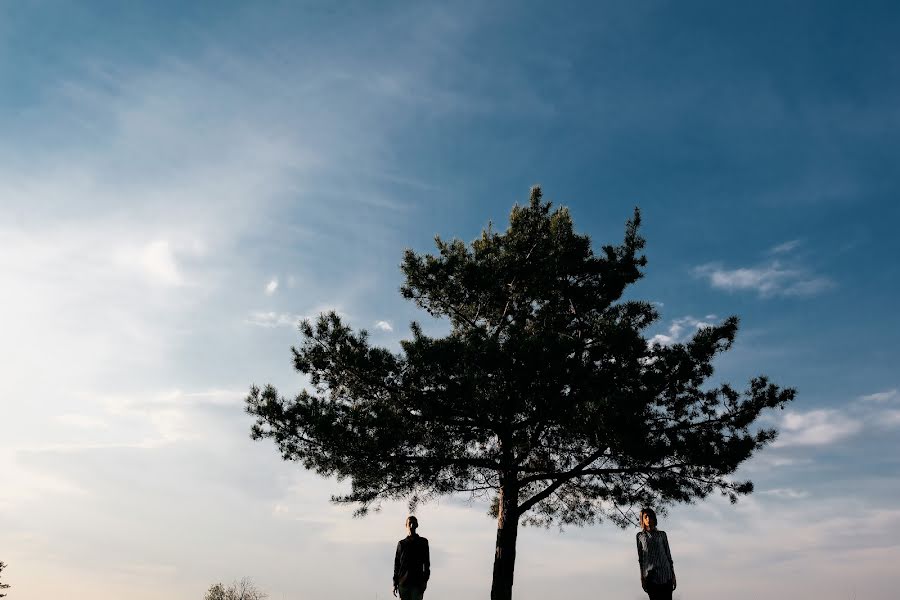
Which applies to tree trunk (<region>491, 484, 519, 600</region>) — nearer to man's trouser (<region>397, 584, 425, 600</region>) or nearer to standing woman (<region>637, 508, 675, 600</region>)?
man's trouser (<region>397, 584, 425, 600</region>)

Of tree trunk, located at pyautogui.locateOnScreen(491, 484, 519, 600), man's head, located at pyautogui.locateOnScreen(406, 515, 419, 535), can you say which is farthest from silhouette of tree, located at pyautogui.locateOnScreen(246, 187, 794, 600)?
man's head, located at pyautogui.locateOnScreen(406, 515, 419, 535)

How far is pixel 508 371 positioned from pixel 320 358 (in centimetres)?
454

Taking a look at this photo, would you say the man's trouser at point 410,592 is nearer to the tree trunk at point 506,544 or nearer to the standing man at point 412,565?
the standing man at point 412,565

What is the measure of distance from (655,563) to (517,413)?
279 inches

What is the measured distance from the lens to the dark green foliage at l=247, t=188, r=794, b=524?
15.0m

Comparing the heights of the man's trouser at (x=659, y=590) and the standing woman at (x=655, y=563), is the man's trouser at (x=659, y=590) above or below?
below

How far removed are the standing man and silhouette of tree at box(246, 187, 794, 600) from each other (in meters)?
4.44

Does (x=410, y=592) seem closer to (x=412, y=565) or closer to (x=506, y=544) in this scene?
(x=412, y=565)

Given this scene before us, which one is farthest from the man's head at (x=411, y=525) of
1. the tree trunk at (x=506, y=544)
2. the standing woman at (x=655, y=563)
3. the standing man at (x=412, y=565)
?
the tree trunk at (x=506, y=544)

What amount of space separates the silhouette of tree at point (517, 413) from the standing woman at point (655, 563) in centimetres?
468

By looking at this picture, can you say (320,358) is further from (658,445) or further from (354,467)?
(658,445)

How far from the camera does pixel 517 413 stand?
15953mm

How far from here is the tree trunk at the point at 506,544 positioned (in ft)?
49.7

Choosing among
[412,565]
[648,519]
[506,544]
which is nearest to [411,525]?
[412,565]
